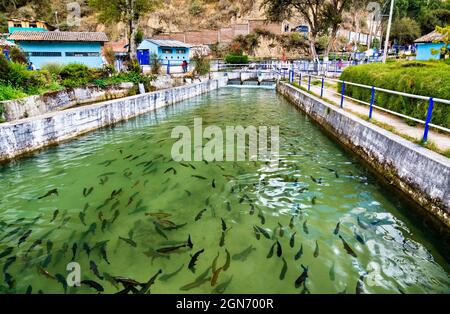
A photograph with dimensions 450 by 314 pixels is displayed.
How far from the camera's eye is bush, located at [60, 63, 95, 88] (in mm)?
17506

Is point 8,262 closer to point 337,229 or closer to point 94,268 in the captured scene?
point 94,268

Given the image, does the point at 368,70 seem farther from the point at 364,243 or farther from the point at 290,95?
the point at 364,243

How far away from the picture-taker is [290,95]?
2447 cm

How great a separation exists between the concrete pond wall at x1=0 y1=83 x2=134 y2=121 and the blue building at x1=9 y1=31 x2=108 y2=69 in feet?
51.3

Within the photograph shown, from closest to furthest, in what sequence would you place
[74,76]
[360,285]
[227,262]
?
[360,285] → [227,262] → [74,76]

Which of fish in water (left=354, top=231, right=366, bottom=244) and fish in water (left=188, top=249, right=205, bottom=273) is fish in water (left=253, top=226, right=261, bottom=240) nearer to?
fish in water (left=188, top=249, right=205, bottom=273)

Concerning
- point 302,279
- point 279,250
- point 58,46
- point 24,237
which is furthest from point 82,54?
point 302,279

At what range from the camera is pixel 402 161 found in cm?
734

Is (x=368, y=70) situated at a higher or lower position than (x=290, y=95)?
higher

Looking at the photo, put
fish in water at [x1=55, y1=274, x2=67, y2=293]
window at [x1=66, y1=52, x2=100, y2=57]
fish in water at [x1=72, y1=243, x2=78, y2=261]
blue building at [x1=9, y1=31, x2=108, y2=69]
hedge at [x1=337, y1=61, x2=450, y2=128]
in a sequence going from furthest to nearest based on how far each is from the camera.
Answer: window at [x1=66, y1=52, x2=100, y2=57] < blue building at [x1=9, y1=31, x2=108, y2=69] < hedge at [x1=337, y1=61, x2=450, y2=128] < fish in water at [x1=72, y1=243, x2=78, y2=261] < fish in water at [x1=55, y1=274, x2=67, y2=293]

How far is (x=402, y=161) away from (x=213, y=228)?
4991 millimetres

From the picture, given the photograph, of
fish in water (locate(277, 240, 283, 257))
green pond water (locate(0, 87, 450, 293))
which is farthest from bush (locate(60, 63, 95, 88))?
fish in water (locate(277, 240, 283, 257))
